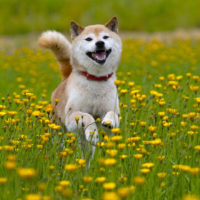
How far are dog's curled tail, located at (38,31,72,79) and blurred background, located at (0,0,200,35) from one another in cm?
1037

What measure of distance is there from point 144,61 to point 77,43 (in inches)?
167

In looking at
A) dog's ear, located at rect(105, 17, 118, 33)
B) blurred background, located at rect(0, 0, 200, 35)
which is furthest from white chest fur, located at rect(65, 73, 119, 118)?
blurred background, located at rect(0, 0, 200, 35)

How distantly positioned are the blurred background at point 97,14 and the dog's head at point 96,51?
10955mm

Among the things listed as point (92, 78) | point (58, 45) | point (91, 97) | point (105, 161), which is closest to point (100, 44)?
point (92, 78)

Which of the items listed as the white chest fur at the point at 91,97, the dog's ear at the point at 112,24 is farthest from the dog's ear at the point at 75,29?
the white chest fur at the point at 91,97

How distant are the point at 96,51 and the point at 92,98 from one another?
456 mm

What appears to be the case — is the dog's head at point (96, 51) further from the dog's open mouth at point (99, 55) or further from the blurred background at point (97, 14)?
the blurred background at point (97, 14)

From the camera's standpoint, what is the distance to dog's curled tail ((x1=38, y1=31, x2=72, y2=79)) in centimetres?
440

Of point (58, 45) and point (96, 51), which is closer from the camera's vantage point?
point (96, 51)

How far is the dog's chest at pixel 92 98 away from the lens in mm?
3730

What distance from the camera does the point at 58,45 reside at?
4.43 metres

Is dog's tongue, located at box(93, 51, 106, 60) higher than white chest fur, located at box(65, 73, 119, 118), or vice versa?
dog's tongue, located at box(93, 51, 106, 60)

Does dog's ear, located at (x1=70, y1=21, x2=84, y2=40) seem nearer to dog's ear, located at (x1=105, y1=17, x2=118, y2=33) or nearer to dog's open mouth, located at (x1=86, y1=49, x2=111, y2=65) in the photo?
dog's ear, located at (x1=105, y1=17, x2=118, y2=33)

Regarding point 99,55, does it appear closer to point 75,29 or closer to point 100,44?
point 100,44
